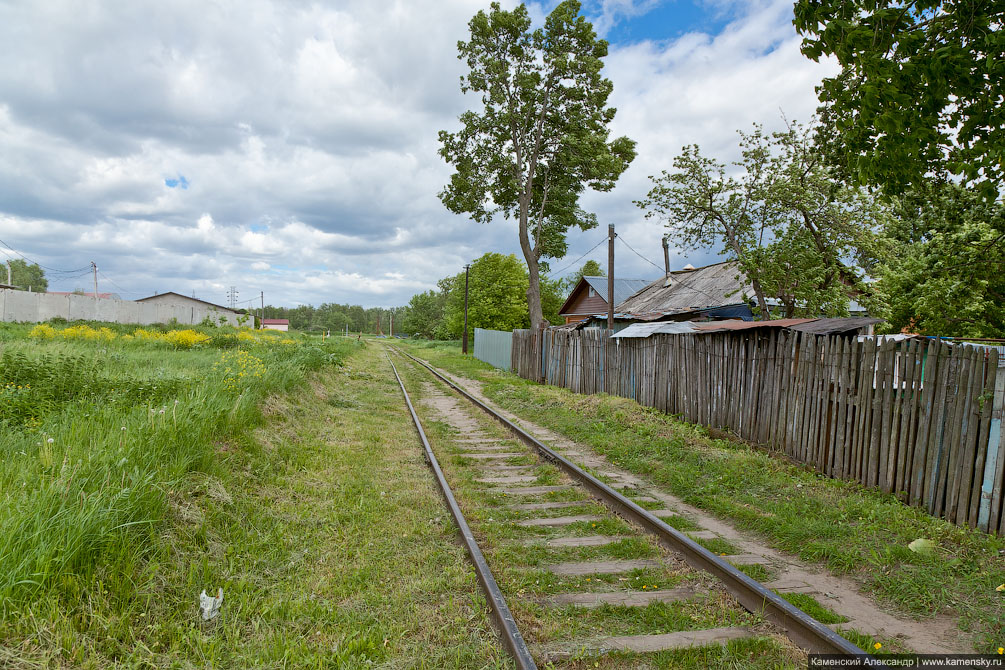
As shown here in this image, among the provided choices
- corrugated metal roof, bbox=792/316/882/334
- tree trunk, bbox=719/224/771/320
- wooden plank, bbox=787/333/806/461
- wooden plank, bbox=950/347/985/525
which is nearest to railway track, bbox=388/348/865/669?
wooden plank, bbox=950/347/985/525

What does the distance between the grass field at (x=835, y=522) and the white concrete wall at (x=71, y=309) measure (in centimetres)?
3672

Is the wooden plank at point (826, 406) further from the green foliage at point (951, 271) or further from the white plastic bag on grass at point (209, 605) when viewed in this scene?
the white plastic bag on grass at point (209, 605)

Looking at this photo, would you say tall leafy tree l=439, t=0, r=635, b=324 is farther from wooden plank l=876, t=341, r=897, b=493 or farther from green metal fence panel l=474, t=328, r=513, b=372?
wooden plank l=876, t=341, r=897, b=493

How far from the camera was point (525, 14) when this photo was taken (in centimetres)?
2289

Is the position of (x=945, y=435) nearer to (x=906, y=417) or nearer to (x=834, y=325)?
(x=906, y=417)

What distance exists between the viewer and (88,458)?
164 inches

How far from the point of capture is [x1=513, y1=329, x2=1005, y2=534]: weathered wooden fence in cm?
470

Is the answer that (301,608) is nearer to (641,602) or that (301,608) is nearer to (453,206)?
(641,602)

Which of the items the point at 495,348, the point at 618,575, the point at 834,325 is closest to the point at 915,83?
the point at 834,325

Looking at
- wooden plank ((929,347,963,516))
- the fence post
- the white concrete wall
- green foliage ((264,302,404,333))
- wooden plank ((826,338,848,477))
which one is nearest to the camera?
the fence post

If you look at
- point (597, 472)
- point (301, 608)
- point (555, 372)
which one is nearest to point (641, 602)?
point (301, 608)

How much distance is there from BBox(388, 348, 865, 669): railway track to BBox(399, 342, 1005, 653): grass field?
0.84 meters

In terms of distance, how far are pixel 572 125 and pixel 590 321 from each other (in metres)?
9.02

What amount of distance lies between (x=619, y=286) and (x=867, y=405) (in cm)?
2856
